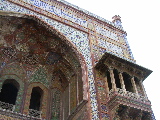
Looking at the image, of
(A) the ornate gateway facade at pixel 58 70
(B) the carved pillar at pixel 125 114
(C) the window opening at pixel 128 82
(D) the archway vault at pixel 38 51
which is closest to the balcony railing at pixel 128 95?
(A) the ornate gateway facade at pixel 58 70

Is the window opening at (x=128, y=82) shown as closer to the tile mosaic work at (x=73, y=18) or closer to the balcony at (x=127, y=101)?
the balcony at (x=127, y=101)

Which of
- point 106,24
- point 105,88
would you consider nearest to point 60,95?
point 105,88

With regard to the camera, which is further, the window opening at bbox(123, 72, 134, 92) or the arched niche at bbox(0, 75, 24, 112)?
the window opening at bbox(123, 72, 134, 92)

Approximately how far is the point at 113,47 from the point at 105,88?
10.8ft

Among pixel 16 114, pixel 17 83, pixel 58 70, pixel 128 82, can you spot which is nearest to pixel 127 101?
pixel 128 82

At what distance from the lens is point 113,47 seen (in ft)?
38.6

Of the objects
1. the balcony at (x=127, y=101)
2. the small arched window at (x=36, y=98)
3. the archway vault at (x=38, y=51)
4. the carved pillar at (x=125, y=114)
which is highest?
the archway vault at (x=38, y=51)

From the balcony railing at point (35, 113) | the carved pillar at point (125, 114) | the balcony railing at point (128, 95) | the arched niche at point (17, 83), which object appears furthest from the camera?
the arched niche at point (17, 83)

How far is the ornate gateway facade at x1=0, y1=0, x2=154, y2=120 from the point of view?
8.48 metres

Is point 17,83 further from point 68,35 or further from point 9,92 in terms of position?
point 68,35

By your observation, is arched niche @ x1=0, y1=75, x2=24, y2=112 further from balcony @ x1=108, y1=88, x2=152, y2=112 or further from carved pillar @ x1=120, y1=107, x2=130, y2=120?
carved pillar @ x1=120, y1=107, x2=130, y2=120

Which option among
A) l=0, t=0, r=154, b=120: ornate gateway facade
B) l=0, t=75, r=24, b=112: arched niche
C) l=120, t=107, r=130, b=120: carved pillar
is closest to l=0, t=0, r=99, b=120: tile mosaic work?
l=0, t=0, r=154, b=120: ornate gateway facade

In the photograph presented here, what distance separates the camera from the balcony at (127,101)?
8.17 m

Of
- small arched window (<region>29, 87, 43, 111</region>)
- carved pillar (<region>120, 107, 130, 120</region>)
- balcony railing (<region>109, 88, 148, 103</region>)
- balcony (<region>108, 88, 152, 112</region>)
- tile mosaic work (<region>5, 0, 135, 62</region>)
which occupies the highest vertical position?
tile mosaic work (<region>5, 0, 135, 62</region>)
